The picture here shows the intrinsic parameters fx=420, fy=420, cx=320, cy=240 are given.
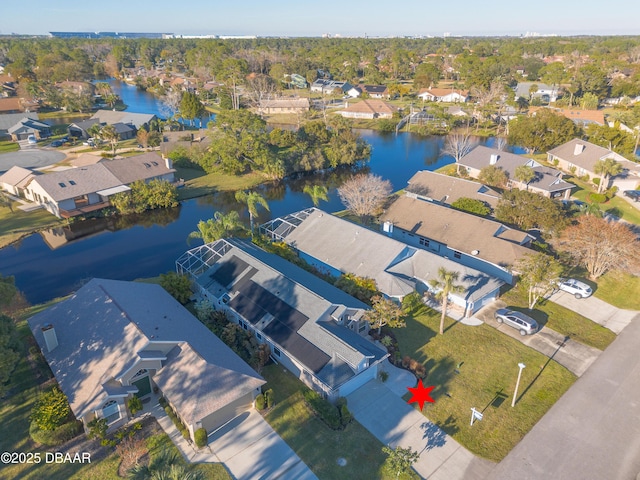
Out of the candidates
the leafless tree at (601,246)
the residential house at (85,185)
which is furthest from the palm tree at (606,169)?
the residential house at (85,185)

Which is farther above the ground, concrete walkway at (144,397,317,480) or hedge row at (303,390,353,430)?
hedge row at (303,390,353,430)

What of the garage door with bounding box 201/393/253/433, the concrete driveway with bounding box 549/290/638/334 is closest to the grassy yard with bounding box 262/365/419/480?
the garage door with bounding box 201/393/253/433

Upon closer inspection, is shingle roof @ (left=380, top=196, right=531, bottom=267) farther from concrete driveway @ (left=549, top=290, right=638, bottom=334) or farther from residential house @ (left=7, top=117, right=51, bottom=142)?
residential house @ (left=7, top=117, right=51, bottom=142)

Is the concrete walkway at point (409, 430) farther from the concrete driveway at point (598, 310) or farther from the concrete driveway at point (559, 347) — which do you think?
the concrete driveway at point (598, 310)

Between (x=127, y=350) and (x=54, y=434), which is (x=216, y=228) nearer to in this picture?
(x=127, y=350)

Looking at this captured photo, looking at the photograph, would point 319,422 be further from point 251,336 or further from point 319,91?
point 319,91

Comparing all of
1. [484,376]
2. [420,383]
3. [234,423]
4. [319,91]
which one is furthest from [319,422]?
[319,91]
